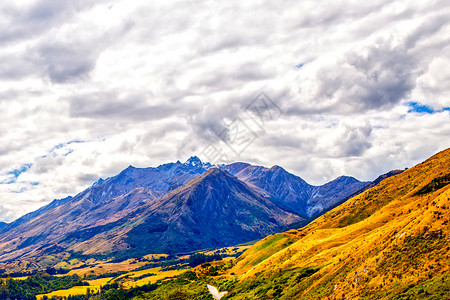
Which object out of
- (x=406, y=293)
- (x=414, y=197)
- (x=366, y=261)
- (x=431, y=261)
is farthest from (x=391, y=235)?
(x=414, y=197)

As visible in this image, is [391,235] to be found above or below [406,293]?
above

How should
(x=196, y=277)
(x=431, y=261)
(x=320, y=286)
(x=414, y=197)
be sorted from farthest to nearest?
1. (x=196, y=277)
2. (x=414, y=197)
3. (x=320, y=286)
4. (x=431, y=261)

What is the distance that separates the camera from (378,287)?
64375mm

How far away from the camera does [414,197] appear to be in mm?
162500

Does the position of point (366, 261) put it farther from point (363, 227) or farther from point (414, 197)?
point (414, 197)

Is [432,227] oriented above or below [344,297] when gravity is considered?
above

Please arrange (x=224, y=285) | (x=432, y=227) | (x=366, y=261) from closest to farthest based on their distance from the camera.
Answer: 1. (x=432, y=227)
2. (x=366, y=261)
3. (x=224, y=285)

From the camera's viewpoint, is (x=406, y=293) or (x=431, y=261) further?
(x=431, y=261)

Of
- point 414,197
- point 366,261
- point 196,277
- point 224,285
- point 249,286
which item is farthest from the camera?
point 196,277

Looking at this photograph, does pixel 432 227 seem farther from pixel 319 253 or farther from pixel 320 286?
pixel 319 253

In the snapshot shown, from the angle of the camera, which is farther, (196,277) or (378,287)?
(196,277)

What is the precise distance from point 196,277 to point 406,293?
510ft

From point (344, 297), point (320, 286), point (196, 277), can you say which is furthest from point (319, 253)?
point (196, 277)

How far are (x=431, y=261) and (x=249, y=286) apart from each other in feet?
229
